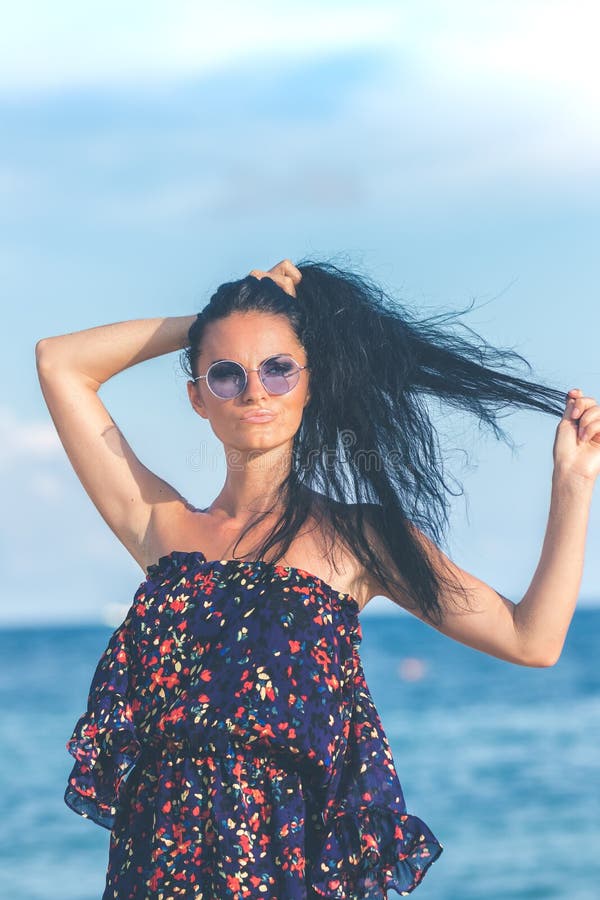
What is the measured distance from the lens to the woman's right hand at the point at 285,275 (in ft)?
12.6

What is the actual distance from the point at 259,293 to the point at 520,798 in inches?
697

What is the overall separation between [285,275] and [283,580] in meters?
0.89

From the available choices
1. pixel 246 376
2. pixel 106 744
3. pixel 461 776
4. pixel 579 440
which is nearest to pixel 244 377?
pixel 246 376

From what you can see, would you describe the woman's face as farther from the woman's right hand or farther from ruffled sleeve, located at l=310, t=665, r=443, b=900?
ruffled sleeve, located at l=310, t=665, r=443, b=900

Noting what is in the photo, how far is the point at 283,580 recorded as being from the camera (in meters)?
3.51

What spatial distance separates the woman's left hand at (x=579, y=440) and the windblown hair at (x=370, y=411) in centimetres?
15

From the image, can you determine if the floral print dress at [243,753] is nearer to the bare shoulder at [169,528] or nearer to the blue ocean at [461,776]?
the bare shoulder at [169,528]

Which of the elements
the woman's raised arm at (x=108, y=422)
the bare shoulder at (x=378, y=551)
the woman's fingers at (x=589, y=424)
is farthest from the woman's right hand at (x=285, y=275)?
the woman's fingers at (x=589, y=424)

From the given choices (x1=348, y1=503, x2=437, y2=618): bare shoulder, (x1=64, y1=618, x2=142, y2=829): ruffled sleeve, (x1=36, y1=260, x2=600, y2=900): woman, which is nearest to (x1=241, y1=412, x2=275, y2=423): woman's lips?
(x1=36, y1=260, x2=600, y2=900): woman

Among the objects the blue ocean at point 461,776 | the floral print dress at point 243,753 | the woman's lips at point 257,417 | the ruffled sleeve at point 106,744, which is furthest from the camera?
the blue ocean at point 461,776

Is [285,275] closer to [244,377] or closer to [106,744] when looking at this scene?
[244,377]

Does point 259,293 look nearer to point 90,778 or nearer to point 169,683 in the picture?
point 169,683

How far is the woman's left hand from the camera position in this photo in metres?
3.54

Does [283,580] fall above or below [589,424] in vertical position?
below
